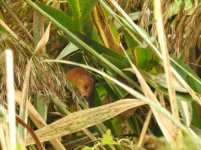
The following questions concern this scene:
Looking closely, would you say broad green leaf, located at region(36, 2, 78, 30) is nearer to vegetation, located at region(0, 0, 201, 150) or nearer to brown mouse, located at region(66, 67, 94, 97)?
vegetation, located at region(0, 0, 201, 150)

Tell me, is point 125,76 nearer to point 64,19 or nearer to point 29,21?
point 64,19

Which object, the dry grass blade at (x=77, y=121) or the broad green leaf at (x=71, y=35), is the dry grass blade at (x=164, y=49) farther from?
the broad green leaf at (x=71, y=35)

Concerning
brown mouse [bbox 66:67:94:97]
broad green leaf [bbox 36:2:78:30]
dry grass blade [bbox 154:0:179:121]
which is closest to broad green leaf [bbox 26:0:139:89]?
broad green leaf [bbox 36:2:78:30]

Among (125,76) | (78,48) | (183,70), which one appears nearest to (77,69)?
(78,48)

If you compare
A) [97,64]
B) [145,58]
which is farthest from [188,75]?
[97,64]

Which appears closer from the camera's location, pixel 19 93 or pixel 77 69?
pixel 19 93

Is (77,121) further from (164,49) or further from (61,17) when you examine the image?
(61,17)

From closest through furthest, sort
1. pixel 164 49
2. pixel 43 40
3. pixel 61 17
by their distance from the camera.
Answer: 1. pixel 164 49
2. pixel 43 40
3. pixel 61 17

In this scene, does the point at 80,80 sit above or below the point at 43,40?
below

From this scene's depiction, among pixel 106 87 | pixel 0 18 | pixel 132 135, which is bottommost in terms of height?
pixel 132 135

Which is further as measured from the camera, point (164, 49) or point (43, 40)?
point (43, 40)

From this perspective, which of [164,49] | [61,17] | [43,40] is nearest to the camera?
[164,49]
